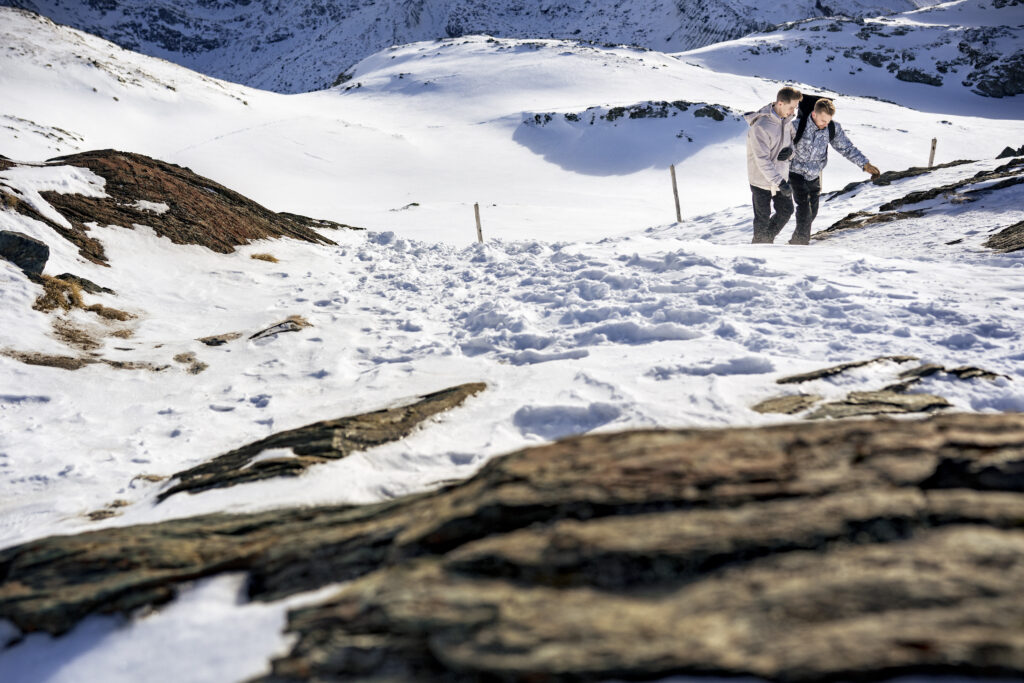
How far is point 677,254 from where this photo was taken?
735cm

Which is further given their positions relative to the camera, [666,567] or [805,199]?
[805,199]

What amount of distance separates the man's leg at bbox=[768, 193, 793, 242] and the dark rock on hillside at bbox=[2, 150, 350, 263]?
28.9ft

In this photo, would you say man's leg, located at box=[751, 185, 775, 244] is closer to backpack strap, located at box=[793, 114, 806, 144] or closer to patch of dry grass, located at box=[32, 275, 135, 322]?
backpack strap, located at box=[793, 114, 806, 144]

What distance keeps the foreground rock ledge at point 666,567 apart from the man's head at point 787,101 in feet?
20.5

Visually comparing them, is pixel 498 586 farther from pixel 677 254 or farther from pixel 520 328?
pixel 677 254

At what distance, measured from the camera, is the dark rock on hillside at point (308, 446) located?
136 inches

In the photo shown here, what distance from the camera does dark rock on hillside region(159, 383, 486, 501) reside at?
3.46 metres

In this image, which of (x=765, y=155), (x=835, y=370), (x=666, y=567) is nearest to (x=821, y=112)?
(x=765, y=155)

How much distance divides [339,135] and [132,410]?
79.3ft

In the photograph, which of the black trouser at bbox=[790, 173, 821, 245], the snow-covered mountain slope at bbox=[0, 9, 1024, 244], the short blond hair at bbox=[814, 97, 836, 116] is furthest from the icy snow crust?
the snow-covered mountain slope at bbox=[0, 9, 1024, 244]

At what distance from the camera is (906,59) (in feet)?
143

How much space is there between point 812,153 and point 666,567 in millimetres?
7899

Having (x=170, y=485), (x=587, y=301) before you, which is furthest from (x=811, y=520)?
(x=587, y=301)

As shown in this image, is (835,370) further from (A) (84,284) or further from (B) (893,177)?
(B) (893,177)
